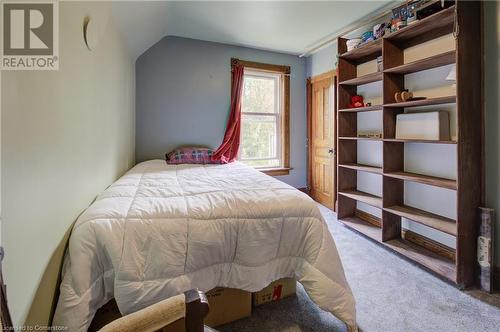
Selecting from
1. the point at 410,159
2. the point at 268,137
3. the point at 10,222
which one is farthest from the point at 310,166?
the point at 10,222

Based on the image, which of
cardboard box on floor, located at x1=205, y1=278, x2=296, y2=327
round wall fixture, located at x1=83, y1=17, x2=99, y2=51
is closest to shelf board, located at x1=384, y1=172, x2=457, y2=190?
cardboard box on floor, located at x1=205, y1=278, x2=296, y2=327

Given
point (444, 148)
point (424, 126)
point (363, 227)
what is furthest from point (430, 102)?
point (363, 227)

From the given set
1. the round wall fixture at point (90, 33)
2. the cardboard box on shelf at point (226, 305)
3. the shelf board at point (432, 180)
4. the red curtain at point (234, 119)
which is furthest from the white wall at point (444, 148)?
the round wall fixture at point (90, 33)

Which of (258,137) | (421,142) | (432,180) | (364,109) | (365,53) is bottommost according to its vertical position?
(432,180)

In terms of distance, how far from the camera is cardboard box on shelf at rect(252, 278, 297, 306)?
63.0 inches

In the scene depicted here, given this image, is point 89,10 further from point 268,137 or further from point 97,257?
point 268,137

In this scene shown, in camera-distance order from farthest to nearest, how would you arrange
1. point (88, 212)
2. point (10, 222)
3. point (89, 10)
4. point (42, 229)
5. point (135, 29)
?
point (135, 29) < point (89, 10) < point (88, 212) < point (42, 229) < point (10, 222)

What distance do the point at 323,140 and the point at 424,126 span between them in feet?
5.76

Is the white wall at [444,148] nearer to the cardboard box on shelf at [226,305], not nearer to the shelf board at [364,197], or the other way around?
the shelf board at [364,197]

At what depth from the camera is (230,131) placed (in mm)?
3736

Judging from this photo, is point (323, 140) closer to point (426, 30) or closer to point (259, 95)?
point (259, 95)

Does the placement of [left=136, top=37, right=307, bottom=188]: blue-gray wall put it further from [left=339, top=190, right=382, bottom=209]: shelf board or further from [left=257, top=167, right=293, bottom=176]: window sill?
[left=339, top=190, right=382, bottom=209]: shelf board

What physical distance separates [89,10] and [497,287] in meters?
3.27

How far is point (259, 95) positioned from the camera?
4.11 m
